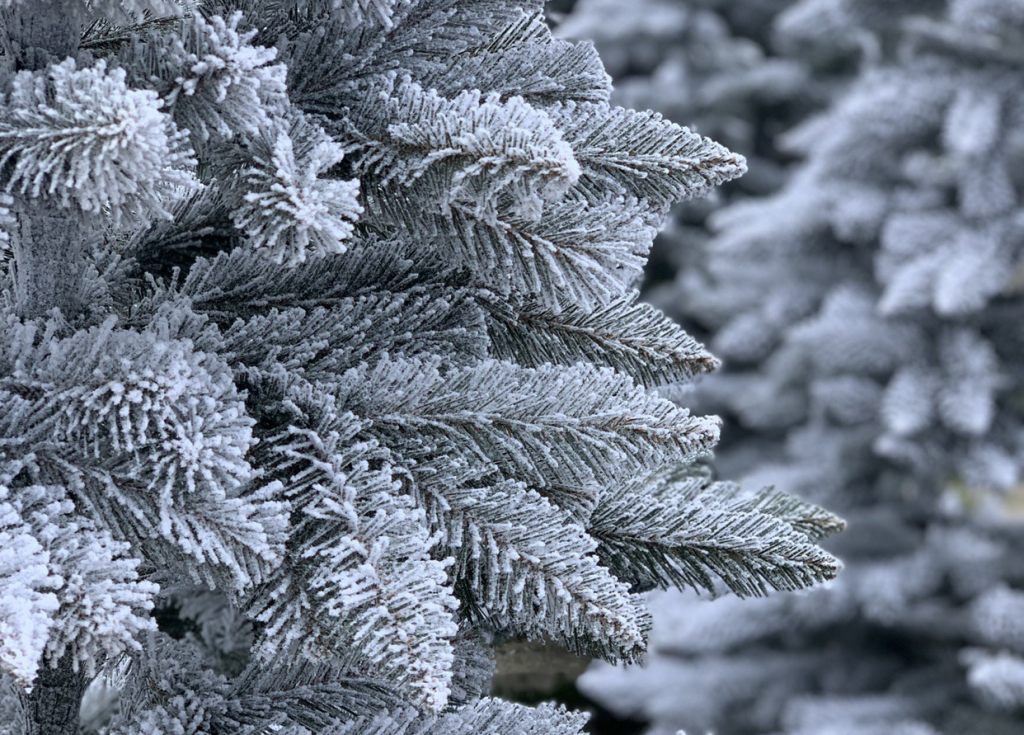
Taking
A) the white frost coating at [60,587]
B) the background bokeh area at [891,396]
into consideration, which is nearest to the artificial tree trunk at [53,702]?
the white frost coating at [60,587]

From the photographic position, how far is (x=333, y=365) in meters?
0.99

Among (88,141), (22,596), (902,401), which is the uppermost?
(902,401)

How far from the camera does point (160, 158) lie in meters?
0.75

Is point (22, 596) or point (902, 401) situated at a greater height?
point (902, 401)

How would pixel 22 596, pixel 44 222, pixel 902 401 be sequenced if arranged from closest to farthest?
pixel 22 596 < pixel 44 222 < pixel 902 401

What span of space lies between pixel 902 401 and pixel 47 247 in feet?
13.4

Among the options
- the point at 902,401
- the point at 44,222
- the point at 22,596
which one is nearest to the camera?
the point at 22,596

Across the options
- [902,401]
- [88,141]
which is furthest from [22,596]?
[902,401]

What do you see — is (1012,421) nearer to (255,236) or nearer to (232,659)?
(232,659)

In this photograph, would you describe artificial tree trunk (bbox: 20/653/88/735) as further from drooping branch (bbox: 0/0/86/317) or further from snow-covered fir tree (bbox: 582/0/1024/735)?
snow-covered fir tree (bbox: 582/0/1024/735)

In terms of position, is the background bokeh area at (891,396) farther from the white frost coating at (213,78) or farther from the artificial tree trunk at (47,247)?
the white frost coating at (213,78)

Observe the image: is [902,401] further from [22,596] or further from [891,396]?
[22,596]

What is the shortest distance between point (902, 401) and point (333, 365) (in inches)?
155

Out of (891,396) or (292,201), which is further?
(891,396)
